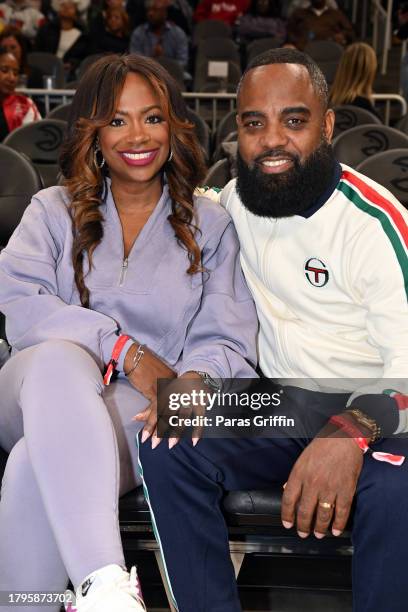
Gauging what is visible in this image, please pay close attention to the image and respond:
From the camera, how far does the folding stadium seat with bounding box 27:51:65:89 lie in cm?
881

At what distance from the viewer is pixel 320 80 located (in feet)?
7.61

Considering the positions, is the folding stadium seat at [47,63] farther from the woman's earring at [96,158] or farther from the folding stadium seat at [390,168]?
the woman's earring at [96,158]

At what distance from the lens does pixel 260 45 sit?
30.6 feet

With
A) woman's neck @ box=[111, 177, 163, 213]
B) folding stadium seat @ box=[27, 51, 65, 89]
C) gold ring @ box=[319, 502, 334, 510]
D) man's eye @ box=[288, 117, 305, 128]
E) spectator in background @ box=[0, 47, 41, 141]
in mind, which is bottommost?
folding stadium seat @ box=[27, 51, 65, 89]

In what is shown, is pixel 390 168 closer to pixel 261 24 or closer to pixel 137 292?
pixel 137 292

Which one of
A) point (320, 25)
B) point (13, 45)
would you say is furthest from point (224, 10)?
point (13, 45)

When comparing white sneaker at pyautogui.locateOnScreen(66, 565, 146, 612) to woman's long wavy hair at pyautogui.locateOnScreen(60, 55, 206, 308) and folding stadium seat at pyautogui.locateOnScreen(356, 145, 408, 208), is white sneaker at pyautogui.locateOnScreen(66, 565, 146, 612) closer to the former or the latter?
woman's long wavy hair at pyautogui.locateOnScreen(60, 55, 206, 308)

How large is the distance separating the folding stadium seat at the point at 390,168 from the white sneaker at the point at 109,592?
6.18 ft

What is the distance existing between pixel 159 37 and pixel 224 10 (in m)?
1.33

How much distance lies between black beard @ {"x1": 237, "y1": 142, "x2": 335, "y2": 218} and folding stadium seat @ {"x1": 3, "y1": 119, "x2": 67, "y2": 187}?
2694 mm

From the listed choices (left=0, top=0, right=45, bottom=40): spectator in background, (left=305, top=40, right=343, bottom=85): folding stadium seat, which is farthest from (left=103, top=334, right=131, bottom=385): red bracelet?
(left=0, top=0, right=45, bottom=40): spectator in background

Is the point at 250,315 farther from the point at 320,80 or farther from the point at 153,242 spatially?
the point at 320,80

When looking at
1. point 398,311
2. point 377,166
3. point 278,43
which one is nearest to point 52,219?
point 398,311

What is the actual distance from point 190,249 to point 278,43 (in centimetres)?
760
